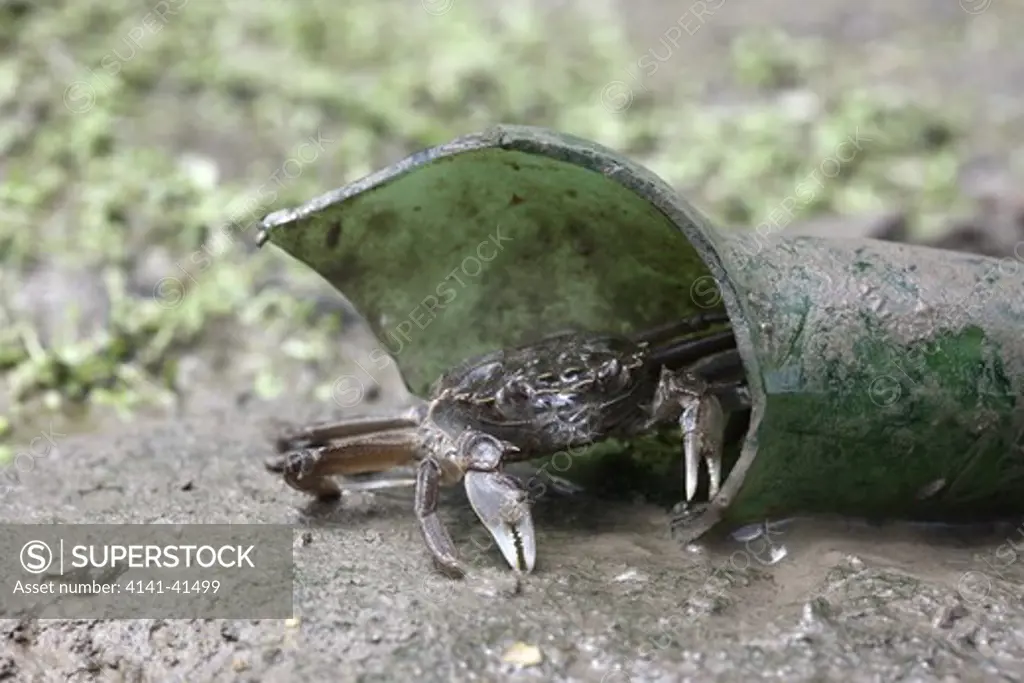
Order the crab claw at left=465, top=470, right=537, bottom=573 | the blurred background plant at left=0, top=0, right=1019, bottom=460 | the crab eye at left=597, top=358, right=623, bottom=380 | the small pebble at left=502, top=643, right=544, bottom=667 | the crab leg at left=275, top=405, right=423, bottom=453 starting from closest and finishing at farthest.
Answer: the small pebble at left=502, top=643, right=544, bottom=667 → the crab claw at left=465, top=470, right=537, bottom=573 → the crab eye at left=597, top=358, right=623, bottom=380 → the crab leg at left=275, top=405, right=423, bottom=453 → the blurred background plant at left=0, top=0, right=1019, bottom=460

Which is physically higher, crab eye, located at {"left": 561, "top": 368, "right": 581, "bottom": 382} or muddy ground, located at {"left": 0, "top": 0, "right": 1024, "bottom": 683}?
crab eye, located at {"left": 561, "top": 368, "right": 581, "bottom": 382}

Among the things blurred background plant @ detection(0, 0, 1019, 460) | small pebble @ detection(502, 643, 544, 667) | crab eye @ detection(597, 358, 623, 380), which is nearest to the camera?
small pebble @ detection(502, 643, 544, 667)

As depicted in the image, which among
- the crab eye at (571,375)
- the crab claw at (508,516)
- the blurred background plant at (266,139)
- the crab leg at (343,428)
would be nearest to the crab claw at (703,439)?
the crab eye at (571,375)

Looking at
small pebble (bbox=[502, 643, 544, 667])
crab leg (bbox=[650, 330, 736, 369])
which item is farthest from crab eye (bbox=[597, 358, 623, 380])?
small pebble (bbox=[502, 643, 544, 667])

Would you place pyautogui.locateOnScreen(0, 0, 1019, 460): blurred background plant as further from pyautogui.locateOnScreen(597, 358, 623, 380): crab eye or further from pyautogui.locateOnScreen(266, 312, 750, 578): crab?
pyautogui.locateOnScreen(597, 358, 623, 380): crab eye

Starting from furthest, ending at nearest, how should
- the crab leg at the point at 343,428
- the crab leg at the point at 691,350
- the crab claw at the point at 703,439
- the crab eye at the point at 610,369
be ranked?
the crab leg at the point at 343,428
the crab leg at the point at 691,350
the crab eye at the point at 610,369
the crab claw at the point at 703,439

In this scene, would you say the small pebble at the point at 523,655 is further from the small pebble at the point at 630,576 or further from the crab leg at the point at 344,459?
the crab leg at the point at 344,459
